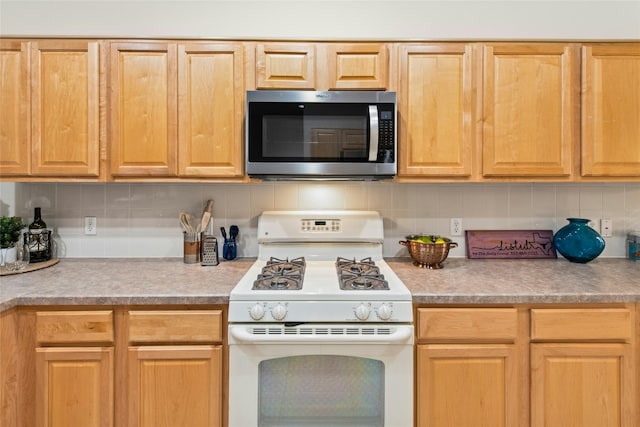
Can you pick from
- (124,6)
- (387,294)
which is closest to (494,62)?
(387,294)

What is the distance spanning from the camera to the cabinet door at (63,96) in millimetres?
1824

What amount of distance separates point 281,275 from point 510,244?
4.65 ft

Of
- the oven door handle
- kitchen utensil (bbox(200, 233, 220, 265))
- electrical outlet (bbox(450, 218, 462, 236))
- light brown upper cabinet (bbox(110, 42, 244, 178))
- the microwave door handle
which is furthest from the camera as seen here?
electrical outlet (bbox(450, 218, 462, 236))

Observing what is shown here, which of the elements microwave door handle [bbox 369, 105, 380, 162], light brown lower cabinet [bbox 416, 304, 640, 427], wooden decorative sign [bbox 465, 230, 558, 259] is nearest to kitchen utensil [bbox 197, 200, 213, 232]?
microwave door handle [bbox 369, 105, 380, 162]

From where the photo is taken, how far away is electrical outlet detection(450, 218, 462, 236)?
7.33ft

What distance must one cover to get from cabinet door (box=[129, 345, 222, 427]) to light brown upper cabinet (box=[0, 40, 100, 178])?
1060mm

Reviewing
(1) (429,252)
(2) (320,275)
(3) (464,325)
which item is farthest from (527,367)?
(2) (320,275)

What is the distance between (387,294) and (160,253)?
144 cm

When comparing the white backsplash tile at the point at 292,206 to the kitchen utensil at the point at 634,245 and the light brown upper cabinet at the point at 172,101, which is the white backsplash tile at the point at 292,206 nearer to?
the kitchen utensil at the point at 634,245

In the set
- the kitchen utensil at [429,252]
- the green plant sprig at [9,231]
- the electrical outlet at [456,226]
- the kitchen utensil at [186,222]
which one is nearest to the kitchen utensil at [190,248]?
the kitchen utensil at [186,222]

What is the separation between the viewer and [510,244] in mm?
2205

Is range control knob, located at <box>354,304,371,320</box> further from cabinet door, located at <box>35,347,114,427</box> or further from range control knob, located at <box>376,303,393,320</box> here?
cabinet door, located at <box>35,347,114,427</box>

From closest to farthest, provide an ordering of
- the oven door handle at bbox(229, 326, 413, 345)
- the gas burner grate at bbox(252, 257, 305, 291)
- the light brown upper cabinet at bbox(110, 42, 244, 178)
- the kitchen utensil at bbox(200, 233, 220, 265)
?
the oven door handle at bbox(229, 326, 413, 345)
the gas burner grate at bbox(252, 257, 305, 291)
the light brown upper cabinet at bbox(110, 42, 244, 178)
the kitchen utensil at bbox(200, 233, 220, 265)

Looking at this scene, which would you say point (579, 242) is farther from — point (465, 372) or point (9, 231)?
point (9, 231)
